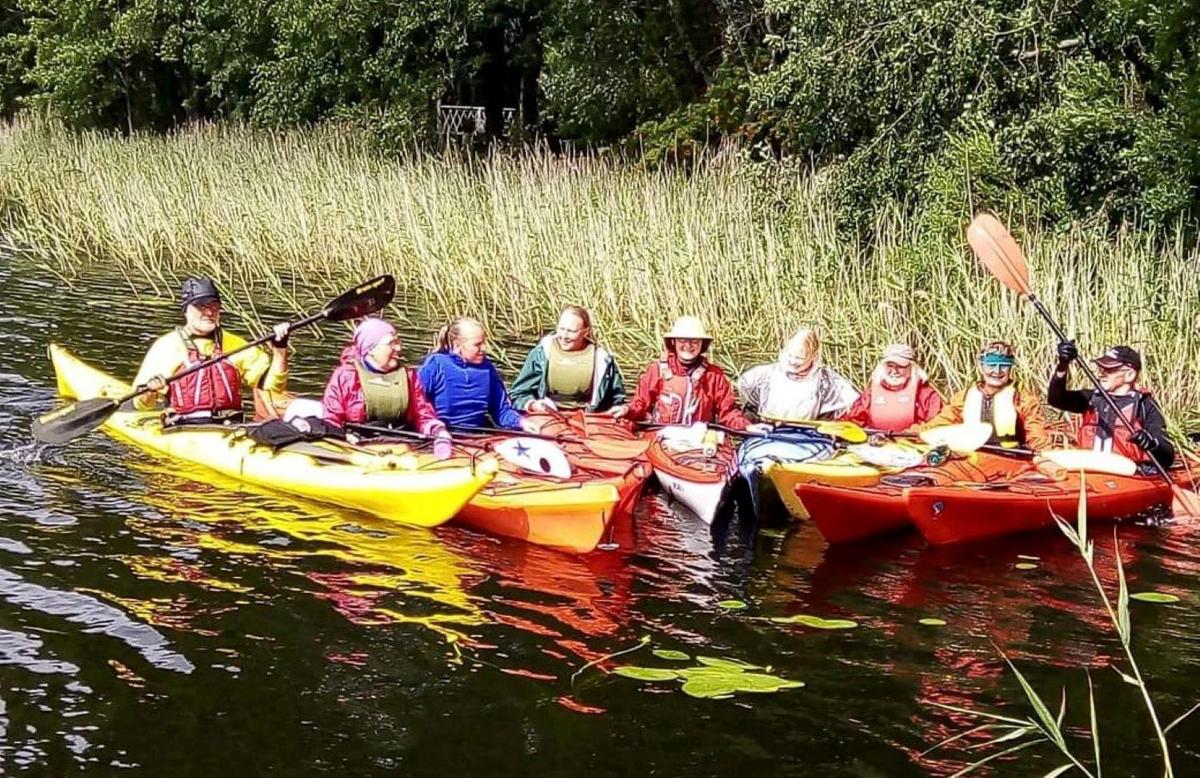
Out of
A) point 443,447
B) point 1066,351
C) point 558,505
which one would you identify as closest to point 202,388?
point 443,447

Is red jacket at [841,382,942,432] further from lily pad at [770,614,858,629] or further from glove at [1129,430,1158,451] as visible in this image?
lily pad at [770,614,858,629]

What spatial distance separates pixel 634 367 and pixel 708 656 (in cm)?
523

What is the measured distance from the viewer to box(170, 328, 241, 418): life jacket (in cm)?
807

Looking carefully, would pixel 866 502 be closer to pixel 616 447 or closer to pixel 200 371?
pixel 616 447

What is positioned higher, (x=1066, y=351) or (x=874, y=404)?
(x=1066, y=351)

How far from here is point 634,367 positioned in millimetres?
10430

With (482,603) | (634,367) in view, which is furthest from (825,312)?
(482,603)

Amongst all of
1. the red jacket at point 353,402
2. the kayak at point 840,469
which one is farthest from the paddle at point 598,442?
the kayak at point 840,469

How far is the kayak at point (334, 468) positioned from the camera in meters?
6.64

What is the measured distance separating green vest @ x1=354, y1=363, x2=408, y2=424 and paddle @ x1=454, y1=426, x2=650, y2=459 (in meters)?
0.38

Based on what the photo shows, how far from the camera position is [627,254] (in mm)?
11227

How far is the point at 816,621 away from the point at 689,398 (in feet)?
8.57

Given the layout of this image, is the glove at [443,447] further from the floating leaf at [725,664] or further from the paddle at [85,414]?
the floating leaf at [725,664]

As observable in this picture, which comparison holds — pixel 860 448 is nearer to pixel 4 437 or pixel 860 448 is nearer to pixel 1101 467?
pixel 1101 467
